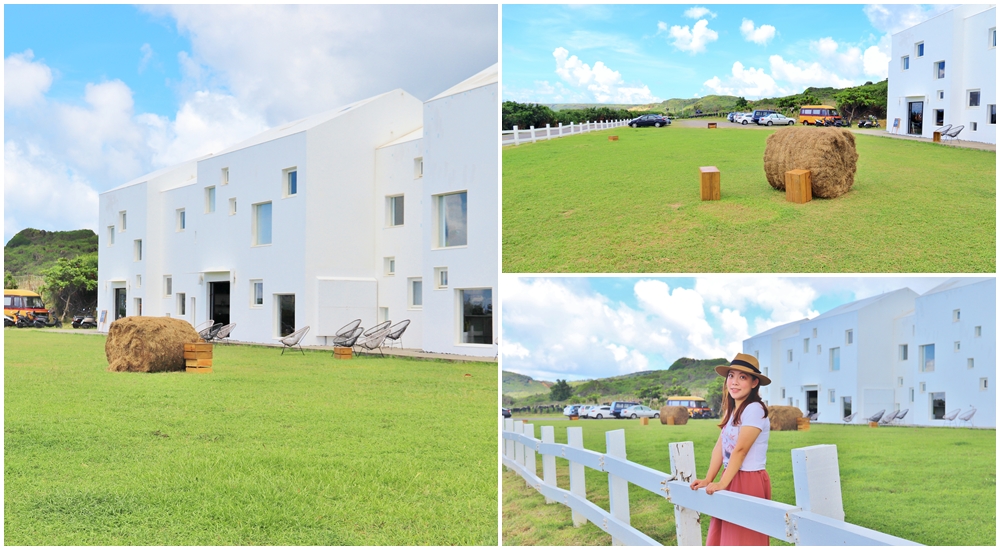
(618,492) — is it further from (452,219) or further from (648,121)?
(648,121)

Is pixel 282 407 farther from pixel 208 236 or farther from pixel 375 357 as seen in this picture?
pixel 208 236

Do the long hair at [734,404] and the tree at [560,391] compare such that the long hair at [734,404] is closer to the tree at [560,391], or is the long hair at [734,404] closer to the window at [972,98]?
the tree at [560,391]

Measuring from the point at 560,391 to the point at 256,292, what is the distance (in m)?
17.4

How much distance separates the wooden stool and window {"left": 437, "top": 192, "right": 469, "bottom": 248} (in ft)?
26.5

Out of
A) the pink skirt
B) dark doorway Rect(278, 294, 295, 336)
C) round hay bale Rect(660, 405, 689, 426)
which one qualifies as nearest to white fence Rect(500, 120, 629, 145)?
round hay bale Rect(660, 405, 689, 426)

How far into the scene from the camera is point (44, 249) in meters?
34.1

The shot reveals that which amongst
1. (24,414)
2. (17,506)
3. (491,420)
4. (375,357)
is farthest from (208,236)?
(17,506)

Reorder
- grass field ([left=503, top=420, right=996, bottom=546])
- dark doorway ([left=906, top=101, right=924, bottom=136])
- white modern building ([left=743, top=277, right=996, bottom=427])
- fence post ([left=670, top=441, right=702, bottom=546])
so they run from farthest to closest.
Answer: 1. dark doorway ([left=906, top=101, right=924, bottom=136])
2. white modern building ([left=743, top=277, right=996, bottom=427])
3. grass field ([left=503, top=420, right=996, bottom=546])
4. fence post ([left=670, top=441, right=702, bottom=546])

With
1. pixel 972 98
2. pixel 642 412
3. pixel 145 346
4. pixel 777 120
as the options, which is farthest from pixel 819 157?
pixel 972 98

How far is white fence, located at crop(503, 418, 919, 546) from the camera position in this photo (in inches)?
108

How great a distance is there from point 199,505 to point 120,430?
9.70 ft

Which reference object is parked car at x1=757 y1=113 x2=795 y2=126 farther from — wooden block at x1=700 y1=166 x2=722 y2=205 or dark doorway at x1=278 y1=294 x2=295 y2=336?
dark doorway at x1=278 y1=294 x2=295 y2=336

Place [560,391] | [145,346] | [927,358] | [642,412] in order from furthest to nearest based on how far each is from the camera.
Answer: [927,358] < [145,346] < [642,412] < [560,391]

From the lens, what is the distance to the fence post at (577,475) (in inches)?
191
